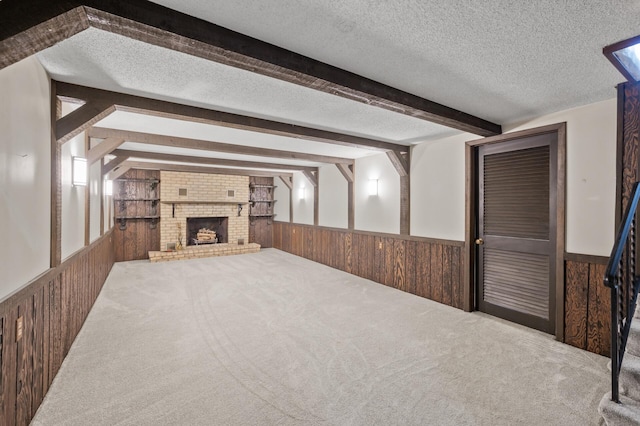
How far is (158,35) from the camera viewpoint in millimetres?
1328

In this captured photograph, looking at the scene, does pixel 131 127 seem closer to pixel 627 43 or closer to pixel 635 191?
pixel 627 43

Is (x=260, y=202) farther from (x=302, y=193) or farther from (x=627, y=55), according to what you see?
(x=627, y=55)

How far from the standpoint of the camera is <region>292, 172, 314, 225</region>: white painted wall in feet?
23.8

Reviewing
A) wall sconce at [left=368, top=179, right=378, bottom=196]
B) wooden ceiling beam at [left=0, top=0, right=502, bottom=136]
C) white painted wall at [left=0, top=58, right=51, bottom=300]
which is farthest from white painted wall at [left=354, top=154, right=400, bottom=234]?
white painted wall at [left=0, top=58, right=51, bottom=300]

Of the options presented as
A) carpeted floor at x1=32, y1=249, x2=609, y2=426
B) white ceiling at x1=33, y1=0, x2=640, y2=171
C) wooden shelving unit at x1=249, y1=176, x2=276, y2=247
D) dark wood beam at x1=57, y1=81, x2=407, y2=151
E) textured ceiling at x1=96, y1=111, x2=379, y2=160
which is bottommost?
carpeted floor at x1=32, y1=249, x2=609, y2=426

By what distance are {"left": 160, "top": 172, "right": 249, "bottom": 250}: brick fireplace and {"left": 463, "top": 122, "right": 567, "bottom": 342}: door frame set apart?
19.9ft

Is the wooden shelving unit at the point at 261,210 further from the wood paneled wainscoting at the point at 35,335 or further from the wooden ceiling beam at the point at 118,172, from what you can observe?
the wood paneled wainscoting at the point at 35,335

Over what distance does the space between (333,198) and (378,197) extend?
1425mm

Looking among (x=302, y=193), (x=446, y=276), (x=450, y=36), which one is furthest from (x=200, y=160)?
(x=450, y=36)

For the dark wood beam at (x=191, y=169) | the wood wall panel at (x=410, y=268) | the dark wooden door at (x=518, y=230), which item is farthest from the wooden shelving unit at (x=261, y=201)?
the dark wooden door at (x=518, y=230)

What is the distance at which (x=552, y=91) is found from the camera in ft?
7.64

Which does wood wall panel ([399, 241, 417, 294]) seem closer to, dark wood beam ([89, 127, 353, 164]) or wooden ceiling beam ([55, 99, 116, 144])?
dark wood beam ([89, 127, 353, 164])

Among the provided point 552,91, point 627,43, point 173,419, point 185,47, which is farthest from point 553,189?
point 173,419

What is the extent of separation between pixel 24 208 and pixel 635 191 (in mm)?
3635
